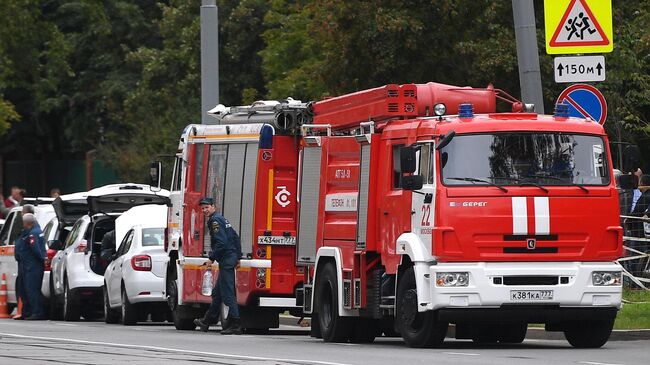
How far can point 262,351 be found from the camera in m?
→ 18.2

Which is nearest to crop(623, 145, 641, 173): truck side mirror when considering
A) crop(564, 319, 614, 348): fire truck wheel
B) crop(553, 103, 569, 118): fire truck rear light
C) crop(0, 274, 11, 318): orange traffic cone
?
crop(553, 103, 569, 118): fire truck rear light

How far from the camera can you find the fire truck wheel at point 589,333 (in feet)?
60.8

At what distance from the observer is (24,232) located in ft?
98.7

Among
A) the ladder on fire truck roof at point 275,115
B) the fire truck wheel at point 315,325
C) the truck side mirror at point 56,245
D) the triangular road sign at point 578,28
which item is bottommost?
the fire truck wheel at point 315,325

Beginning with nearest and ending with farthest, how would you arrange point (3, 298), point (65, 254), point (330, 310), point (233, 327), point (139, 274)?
1. point (330, 310)
2. point (233, 327)
3. point (139, 274)
4. point (65, 254)
5. point (3, 298)

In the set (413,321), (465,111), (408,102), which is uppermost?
(408,102)

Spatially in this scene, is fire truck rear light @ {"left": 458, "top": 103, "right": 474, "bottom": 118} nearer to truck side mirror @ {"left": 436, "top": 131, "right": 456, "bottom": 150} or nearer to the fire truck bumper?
truck side mirror @ {"left": 436, "top": 131, "right": 456, "bottom": 150}

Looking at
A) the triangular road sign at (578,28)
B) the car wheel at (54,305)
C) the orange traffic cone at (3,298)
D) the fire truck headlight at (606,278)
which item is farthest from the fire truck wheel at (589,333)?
the orange traffic cone at (3,298)

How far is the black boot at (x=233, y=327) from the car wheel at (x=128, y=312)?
396 centimetres

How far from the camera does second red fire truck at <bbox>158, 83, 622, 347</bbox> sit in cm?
1783

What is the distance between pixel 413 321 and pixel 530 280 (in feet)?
4.52

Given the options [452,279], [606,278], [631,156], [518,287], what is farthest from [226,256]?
[631,156]

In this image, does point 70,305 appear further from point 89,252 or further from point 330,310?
point 330,310

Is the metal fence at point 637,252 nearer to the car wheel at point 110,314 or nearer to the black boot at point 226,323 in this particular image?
the black boot at point 226,323
